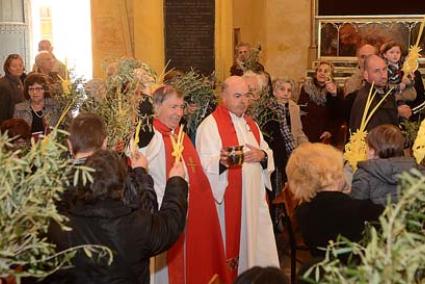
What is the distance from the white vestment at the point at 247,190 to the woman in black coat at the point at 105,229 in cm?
233

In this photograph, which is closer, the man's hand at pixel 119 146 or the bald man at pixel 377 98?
the man's hand at pixel 119 146

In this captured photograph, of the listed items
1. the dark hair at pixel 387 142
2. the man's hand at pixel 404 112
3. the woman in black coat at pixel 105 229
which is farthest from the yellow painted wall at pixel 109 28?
the woman in black coat at pixel 105 229

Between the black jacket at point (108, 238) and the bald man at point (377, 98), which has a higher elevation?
the bald man at point (377, 98)

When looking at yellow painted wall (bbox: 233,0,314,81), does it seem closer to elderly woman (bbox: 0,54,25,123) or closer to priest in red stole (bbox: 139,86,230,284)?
elderly woman (bbox: 0,54,25,123)

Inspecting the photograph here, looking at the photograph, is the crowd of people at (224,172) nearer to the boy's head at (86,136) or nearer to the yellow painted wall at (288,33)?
the boy's head at (86,136)

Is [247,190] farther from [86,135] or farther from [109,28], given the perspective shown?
[109,28]

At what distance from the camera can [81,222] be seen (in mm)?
3199

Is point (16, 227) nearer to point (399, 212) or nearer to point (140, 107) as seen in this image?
point (399, 212)

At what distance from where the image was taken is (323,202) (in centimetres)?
357

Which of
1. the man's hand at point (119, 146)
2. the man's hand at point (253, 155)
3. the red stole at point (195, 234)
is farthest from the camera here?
the man's hand at point (253, 155)

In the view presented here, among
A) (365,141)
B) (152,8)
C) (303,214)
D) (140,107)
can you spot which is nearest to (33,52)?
(152,8)

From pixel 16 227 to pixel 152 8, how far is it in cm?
842

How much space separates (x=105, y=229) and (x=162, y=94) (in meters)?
2.09

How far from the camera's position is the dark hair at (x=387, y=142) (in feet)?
13.9
